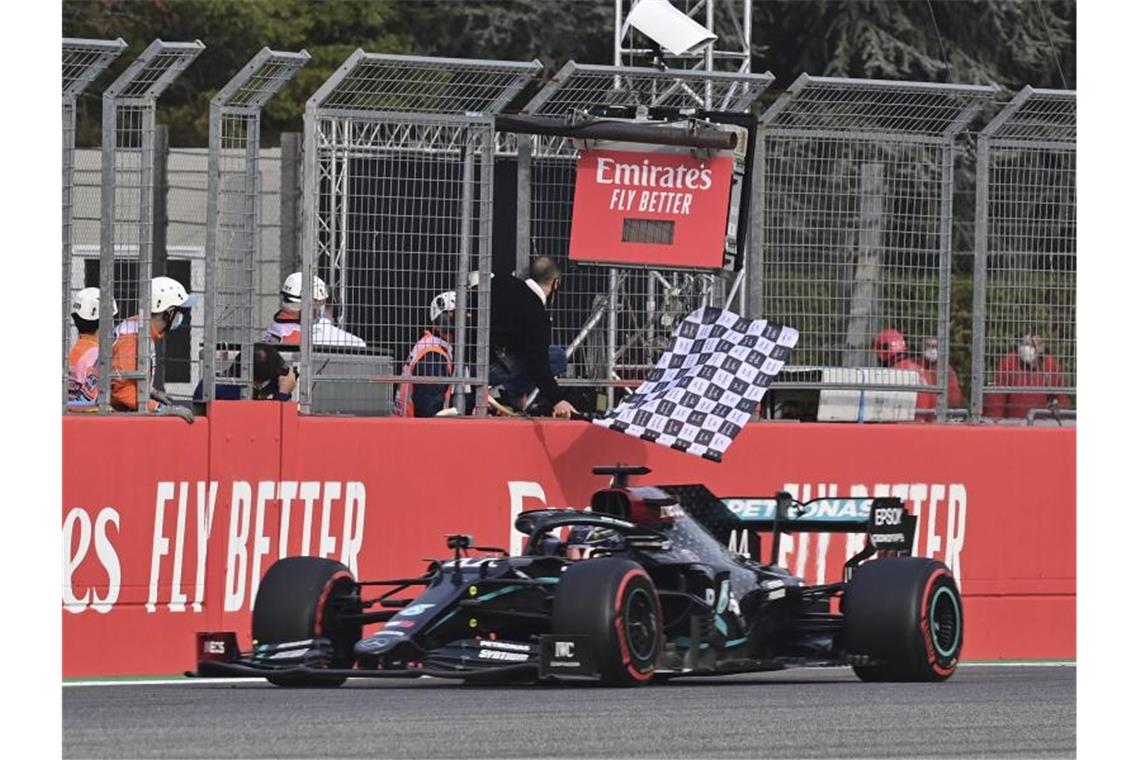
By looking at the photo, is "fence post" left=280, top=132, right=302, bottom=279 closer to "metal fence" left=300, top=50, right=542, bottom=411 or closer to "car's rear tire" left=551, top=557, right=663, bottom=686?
"metal fence" left=300, top=50, right=542, bottom=411

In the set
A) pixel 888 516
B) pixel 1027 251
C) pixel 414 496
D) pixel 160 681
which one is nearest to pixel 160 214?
pixel 414 496

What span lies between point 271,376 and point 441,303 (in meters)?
0.92

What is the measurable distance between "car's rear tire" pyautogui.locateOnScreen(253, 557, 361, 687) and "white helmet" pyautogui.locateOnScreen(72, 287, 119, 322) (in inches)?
84.3

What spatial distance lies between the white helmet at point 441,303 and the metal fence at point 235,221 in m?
0.89

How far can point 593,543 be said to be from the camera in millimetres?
10516

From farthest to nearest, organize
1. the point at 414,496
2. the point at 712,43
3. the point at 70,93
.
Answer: the point at 712,43
the point at 414,496
the point at 70,93

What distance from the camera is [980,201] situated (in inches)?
509

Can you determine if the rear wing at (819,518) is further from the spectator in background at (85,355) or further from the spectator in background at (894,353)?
the spectator in background at (85,355)

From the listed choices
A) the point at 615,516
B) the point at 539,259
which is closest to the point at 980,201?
the point at 539,259

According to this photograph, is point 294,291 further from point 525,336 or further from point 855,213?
point 855,213

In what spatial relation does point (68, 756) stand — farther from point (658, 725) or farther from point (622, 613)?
point (622, 613)

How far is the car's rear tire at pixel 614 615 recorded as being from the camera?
31.3 ft
